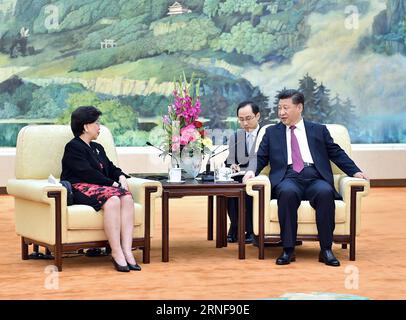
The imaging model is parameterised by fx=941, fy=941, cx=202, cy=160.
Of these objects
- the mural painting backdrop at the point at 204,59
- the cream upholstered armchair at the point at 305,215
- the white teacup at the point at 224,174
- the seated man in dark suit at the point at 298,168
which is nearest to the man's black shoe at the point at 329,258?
the seated man in dark suit at the point at 298,168

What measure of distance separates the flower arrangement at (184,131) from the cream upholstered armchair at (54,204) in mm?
451

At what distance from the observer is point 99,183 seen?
252 inches

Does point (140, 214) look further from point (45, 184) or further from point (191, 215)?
point (191, 215)

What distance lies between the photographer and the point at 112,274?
597cm

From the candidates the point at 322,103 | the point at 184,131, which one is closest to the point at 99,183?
the point at 184,131

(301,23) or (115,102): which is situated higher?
(301,23)

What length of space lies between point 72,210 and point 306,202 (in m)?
1.62

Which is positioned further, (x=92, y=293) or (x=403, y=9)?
(x=403, y=9)

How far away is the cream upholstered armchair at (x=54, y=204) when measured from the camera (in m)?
6.09

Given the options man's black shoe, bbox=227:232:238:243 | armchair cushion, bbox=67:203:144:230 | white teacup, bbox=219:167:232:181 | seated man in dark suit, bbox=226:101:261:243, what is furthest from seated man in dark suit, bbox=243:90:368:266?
armchair cushion, bbox=67:203:144:230

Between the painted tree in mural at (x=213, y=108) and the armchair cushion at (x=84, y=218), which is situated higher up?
the painted tree in mural at (x=213, y=108)

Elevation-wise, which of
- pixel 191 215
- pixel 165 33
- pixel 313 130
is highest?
pixel 165 33

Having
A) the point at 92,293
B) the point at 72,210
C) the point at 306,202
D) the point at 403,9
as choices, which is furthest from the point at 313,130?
the point at 403,9

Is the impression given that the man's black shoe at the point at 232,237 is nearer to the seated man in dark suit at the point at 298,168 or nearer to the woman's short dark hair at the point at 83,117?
the seated man in dark suit at the point at 298,168
